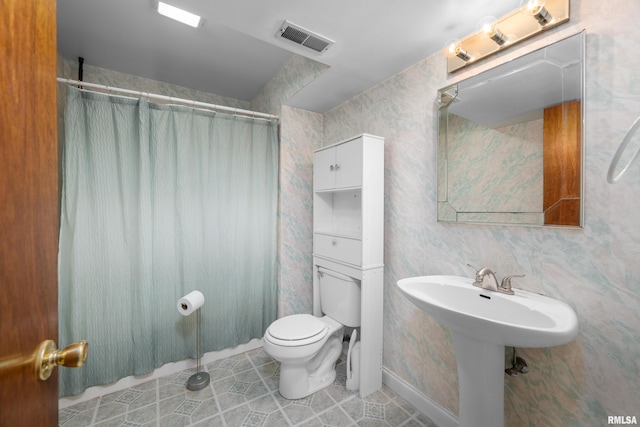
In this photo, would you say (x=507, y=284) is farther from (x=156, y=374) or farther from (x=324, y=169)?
(x=156, y=374)

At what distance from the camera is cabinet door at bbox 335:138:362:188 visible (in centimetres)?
177

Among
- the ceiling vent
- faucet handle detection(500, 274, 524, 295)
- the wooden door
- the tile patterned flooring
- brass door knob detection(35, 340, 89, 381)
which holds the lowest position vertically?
the tile patterned flooring

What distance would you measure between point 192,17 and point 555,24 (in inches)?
77.8

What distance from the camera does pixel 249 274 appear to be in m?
2.30

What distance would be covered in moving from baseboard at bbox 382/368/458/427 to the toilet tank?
1.45 feet

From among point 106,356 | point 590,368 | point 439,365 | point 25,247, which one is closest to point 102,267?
point 106,356

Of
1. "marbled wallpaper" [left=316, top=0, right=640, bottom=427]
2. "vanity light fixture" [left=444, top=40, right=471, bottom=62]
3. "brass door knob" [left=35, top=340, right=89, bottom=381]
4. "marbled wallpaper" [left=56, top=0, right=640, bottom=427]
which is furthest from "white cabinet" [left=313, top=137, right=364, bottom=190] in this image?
"brass door knob" [left=35, top=340, right=89, bottom=381]

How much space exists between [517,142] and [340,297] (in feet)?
4.78

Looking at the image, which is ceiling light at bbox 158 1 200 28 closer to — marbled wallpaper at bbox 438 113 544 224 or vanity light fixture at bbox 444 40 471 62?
vanity light fixture at bbox 444 40 471 62

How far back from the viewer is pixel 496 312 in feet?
3.89

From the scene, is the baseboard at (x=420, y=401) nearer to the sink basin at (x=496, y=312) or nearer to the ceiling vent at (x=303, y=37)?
the sink basin at (x=496, y=312)

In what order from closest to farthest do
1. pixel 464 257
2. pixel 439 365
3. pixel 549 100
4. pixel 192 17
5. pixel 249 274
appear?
pixel 549 100 < pixel 464 257 < pixel 439 365 < pixel 192 17 < pixel 249 274

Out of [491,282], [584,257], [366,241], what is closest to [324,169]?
[366,241]

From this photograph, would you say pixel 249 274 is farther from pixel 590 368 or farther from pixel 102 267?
pixel 590 368
